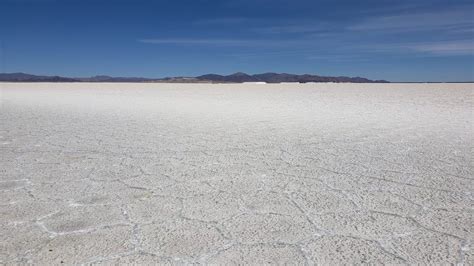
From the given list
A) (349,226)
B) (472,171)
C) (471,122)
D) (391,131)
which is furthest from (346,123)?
(349,226)

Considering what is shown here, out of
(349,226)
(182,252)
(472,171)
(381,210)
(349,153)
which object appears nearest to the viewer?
(182,252)

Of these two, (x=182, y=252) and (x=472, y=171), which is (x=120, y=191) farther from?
(x=472, y=171)

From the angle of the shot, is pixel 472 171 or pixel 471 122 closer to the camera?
pixel 472 171

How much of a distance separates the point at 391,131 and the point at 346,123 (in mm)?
1054

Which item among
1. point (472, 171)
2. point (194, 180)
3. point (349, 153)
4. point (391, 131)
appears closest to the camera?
point (194, 180)

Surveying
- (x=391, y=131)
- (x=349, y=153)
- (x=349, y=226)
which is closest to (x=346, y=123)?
(x=391, y=131)

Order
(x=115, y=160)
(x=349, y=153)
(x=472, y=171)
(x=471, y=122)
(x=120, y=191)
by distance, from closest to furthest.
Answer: (x=120, y=191), (x=472, y=171), (x=115, y=160), (x=349, y=153), (x=471, y=122)

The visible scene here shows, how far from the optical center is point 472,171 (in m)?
2.97

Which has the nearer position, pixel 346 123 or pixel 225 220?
pixel 225 220

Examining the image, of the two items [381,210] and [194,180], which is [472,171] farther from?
[194,180]

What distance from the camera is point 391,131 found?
5.28 meters

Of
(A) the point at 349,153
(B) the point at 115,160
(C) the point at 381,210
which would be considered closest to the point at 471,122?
(A) the point at 349,153

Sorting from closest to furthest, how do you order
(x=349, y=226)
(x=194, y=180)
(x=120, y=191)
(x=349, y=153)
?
(x=349, y=226) < (x=120, y=191) < (x=194, y=180) < (x=349, y=153)

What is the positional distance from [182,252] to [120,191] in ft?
3.33
